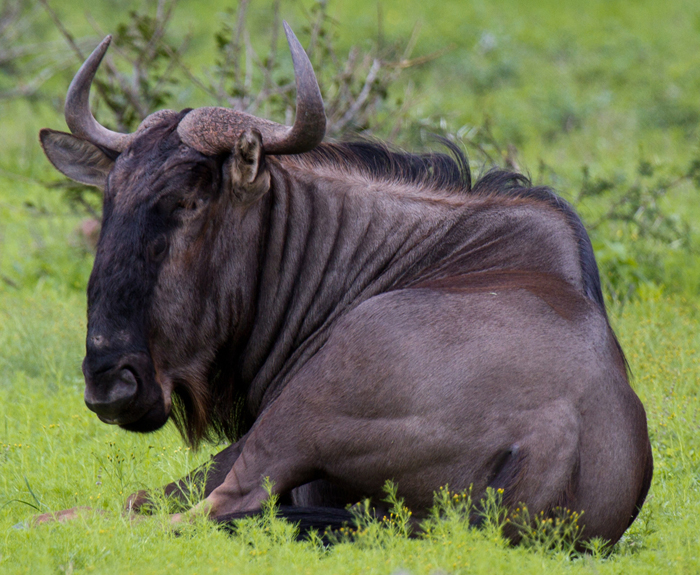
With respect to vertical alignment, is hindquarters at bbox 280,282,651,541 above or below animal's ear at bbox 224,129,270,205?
below

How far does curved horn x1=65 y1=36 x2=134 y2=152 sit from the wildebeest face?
14.7 inches

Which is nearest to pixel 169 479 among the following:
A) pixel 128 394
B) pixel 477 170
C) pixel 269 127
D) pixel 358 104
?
pixel 128 394

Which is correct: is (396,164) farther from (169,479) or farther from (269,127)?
(169,479)

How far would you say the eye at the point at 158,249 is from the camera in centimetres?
367

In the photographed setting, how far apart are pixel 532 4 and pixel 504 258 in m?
15.8

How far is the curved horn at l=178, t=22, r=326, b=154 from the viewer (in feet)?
11.9

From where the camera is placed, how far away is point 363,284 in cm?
405

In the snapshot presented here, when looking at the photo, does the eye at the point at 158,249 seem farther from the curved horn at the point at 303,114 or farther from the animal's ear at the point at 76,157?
the animal's ear at the point at 76,157

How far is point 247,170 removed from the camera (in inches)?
147

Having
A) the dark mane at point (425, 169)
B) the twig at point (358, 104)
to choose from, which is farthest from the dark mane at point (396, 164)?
the twig at point (358, 104)

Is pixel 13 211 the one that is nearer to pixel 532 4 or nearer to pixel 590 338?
pixel 590 338

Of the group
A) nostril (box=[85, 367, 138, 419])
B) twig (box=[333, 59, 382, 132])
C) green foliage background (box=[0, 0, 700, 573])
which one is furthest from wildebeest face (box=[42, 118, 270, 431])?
twig (box=[333, 59, 382, 132])

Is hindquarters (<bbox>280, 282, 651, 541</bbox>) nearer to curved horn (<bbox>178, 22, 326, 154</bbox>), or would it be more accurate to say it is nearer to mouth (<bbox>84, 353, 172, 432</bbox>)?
mouth (<bbox>84, 353, 172, 432</bbox>)

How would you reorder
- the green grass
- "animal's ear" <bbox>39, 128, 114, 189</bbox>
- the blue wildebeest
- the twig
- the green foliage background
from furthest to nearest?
the twig → "animal's ear" <bbox>39, 128, 114, 189</bbox> → the blue wildebeest → the green foliage background → the green grass
